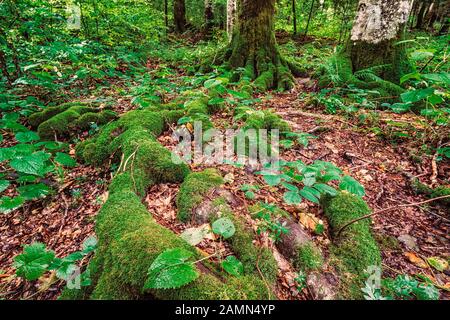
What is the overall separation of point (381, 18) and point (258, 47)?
2.58 metres

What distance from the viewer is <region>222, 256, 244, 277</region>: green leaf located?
1.62 metres

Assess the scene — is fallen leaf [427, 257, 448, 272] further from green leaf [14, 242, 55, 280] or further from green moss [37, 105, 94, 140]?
green moss [37, 105, 94, 140]

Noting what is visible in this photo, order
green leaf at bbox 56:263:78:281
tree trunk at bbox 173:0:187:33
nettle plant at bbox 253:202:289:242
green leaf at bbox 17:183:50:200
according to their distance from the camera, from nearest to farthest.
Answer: green leaf at bbox 56:263:78:281
nettle plant at bbox 253:202:289:242
green leaf at bbox 17:183:50:200
tree trunk at bbox 173:0:187:33

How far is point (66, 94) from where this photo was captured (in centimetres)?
525

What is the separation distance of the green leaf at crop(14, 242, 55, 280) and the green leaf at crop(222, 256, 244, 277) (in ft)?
3.81

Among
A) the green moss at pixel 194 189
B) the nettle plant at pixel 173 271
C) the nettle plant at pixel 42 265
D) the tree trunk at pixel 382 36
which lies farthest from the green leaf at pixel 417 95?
the nettle plant at pixel 42 265

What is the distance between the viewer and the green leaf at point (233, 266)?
1.62m

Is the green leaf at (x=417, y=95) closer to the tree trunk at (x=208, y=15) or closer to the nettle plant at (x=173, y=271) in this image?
the nettle plant at (x=173, y=271)

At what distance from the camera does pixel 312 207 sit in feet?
7.97

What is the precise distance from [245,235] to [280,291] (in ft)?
1.48

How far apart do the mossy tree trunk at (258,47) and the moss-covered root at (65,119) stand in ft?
10.9

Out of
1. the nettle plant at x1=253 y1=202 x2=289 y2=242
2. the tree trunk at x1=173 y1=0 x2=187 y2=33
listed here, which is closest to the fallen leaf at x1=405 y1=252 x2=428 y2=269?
the nettle plant at x1=253 y1=202 x2=289 y2=242
